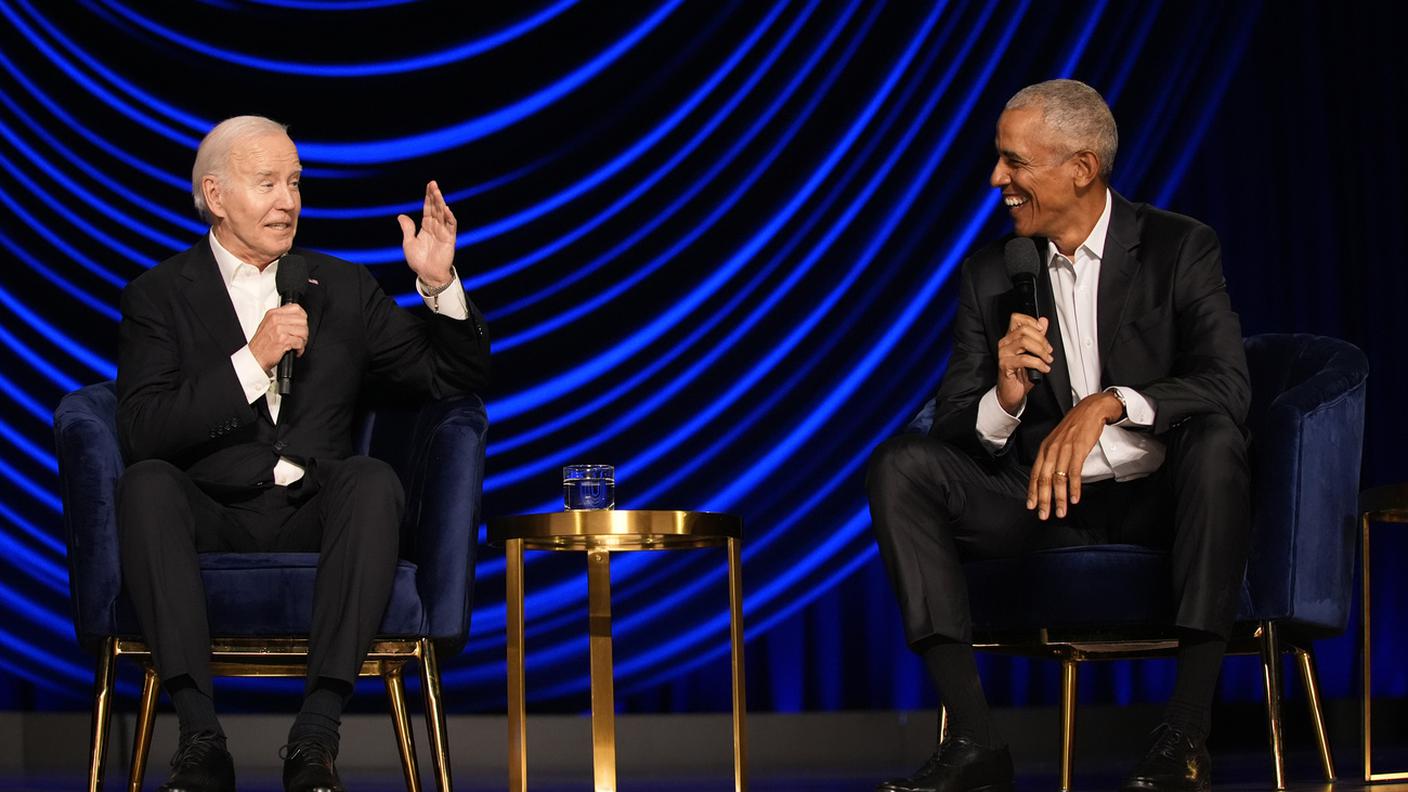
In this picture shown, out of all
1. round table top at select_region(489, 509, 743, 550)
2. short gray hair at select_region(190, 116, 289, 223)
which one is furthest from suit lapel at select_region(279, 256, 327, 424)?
round table top at select_region(489, 509, 743, 550)

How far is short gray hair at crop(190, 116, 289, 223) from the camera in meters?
2.83

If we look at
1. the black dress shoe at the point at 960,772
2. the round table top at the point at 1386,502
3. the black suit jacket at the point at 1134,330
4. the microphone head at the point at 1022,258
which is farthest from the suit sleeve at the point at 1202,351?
the black dress shoe at the point at 960,772

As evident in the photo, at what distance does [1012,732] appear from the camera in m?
3.74

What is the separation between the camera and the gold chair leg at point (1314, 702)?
255 centimetres

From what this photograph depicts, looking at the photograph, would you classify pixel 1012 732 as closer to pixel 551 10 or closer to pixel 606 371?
pixel 606 371

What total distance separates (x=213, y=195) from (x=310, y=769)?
3.69ft

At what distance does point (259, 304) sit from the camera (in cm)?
280

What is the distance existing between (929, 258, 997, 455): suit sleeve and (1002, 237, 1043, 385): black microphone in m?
0.13

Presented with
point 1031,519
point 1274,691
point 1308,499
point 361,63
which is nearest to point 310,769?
point 1031,519

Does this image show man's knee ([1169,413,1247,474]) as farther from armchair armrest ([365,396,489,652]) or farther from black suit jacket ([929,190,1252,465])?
armchair armrest ([365,396,489,652])

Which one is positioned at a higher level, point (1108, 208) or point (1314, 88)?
point (1314, 88)

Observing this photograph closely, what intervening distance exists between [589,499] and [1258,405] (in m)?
1.15

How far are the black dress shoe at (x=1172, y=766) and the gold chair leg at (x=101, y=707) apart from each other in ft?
4.74

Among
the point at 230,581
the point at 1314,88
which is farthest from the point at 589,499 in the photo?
the point at 1314,88
